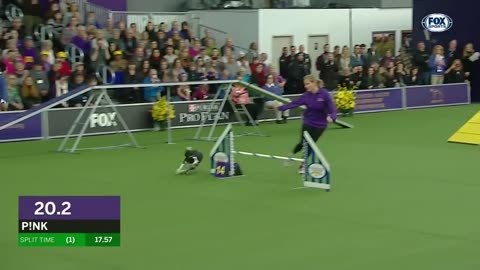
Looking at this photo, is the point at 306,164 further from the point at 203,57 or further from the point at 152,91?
the point at 203,57

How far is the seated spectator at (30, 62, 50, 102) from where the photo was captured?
21859mm

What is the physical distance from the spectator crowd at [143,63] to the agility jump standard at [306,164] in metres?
7.07

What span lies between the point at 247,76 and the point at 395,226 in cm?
1449

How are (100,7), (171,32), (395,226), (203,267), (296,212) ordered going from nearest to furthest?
(203,267) → (395,226) → (296,212) → (171,32) → (100,7)

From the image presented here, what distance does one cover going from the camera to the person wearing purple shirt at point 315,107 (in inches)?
585

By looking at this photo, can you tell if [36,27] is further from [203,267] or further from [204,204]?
[203,267]

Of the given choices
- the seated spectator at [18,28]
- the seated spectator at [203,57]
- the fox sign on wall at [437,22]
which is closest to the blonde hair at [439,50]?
the fox sign on wall at [437,22]

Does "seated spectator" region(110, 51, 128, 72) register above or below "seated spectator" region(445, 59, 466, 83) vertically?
above

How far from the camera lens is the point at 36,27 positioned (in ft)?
82.2

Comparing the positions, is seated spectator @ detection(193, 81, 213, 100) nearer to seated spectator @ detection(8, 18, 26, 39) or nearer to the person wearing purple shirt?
seated spectator @ detection(8, 18, 26, 39)

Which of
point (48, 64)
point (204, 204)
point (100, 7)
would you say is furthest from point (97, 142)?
point (100, 7)

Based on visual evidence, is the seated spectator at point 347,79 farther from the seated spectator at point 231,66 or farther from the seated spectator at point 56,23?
the seated spectator at point 56,23

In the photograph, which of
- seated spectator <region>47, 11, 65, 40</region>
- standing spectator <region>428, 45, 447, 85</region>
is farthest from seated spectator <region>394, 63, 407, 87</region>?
seated spectator <region>47, 11, 65, 40</region>

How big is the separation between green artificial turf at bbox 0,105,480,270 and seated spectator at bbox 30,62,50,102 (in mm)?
2161
